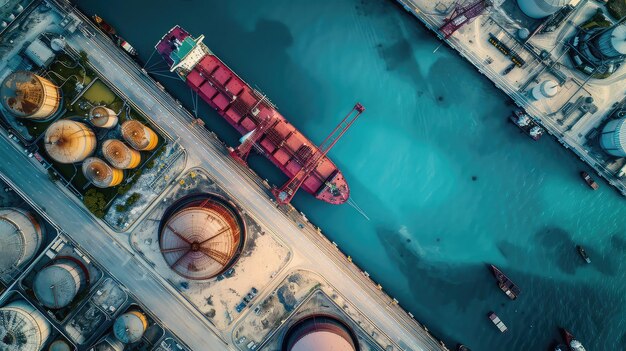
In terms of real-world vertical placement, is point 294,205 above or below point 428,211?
below

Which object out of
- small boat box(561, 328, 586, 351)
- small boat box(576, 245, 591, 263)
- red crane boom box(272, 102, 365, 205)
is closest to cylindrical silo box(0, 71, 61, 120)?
red crane boom box(272, 102, 365, 205)

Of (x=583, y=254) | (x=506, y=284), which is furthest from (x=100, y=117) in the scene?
(x=583, y=254)

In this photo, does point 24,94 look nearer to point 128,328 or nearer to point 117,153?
point 117,153

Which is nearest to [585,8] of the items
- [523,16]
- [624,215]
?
[523,16]

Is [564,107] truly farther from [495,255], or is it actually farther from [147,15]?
[147,15]

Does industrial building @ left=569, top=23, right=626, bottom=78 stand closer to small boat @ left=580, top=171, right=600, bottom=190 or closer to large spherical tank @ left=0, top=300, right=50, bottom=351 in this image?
small boat @ left=580, top=171, right=600, bottom=190

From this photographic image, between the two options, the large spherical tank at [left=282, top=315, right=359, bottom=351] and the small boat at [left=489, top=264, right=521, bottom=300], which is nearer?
the large spherical tank at [left=282, top=315, right=359, bottom=351]
